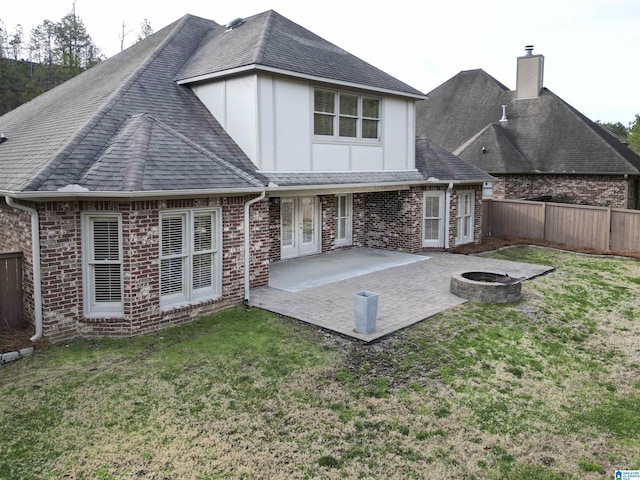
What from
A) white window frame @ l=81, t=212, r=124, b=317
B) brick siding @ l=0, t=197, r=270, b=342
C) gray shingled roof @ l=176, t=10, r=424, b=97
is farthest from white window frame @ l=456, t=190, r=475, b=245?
white window frame @ l=81, t=212, r=124, b=317

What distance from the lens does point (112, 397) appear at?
20.4 ft

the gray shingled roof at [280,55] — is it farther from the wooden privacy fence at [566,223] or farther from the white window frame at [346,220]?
the wooden privacy fence at [566,223]

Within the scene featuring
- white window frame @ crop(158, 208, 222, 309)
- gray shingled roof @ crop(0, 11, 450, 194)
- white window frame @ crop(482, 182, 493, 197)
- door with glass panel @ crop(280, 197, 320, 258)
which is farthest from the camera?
white window frame @ crop(482, 182, 493, 197)

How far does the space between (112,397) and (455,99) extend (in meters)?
28.9

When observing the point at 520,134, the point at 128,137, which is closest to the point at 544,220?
the point at 520,134

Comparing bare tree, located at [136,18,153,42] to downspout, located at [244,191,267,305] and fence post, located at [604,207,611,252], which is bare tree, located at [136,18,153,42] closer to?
downspout, located at [244,191,267,305]

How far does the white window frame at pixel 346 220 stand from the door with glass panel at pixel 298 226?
1.16 meters

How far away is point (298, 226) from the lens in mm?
14922

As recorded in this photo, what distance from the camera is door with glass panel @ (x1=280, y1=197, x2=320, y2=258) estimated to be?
1452 cm

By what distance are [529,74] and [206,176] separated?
23.0m

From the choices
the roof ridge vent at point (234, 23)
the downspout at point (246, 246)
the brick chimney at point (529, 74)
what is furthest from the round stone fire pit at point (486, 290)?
the brick chimney at point (529, 74)

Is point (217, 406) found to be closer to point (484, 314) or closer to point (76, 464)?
point (76, 464)

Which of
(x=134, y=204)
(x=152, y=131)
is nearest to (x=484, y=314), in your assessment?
(x=134, y=204)

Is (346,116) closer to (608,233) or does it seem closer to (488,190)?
(608,233)
